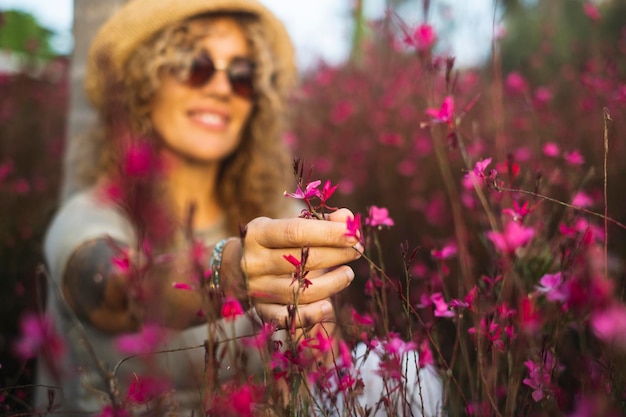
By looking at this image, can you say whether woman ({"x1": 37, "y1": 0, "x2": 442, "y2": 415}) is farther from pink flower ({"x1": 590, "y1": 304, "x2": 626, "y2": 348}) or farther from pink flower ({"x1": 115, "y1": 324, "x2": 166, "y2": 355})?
pink flower ({"x1": 590, "y1": 304, "x2": 626, "y2": 348})

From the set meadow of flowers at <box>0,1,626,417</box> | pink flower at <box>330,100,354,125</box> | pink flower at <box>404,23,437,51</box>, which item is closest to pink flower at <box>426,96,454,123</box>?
meadow of flowers at <box>0,1,626,417</box>

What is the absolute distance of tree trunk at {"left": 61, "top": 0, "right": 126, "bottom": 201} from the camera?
302cm

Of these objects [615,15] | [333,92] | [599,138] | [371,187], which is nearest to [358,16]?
[615,15]

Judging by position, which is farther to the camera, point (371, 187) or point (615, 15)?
point (615, 15)

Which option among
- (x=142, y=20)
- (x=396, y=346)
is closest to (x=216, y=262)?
(x=396, y=346)

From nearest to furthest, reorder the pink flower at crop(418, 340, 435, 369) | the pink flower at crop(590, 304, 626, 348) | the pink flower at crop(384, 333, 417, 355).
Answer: the pink flower at crop(590, 304, 626, 348)
the pink flower at crop(384, 333, 417, 355)
the pink flower at crop(418, 340, 435, 369)

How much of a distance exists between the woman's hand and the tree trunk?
219 cm

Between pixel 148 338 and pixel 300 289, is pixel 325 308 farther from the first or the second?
pixel 148 338

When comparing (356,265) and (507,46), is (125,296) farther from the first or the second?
(507,46)

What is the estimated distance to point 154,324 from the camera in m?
0.76

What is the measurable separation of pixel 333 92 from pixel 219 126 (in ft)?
10.7

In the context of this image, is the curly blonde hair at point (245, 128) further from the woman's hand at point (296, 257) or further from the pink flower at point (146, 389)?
the pink flower at point (146, 389)

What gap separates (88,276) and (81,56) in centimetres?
178

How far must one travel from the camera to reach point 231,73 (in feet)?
8.07
